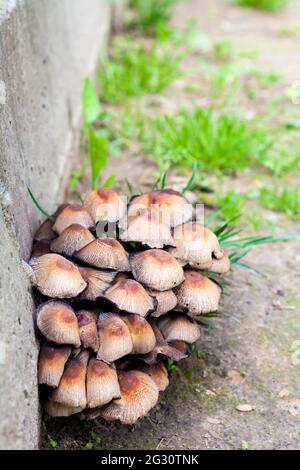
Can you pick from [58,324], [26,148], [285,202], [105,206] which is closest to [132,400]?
[58,324]

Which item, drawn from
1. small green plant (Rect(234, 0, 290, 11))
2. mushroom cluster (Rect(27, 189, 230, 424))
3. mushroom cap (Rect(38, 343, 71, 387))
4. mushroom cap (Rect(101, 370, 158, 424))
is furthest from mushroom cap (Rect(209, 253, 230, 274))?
small green plant (Rect(234, 0, 290, 11))

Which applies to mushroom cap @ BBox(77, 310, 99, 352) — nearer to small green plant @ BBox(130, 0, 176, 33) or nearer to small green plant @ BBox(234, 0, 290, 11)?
small green plant @ BBox(130, 0, 176, 33)

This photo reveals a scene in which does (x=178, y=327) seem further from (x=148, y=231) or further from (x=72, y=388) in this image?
(x=72, y=388)

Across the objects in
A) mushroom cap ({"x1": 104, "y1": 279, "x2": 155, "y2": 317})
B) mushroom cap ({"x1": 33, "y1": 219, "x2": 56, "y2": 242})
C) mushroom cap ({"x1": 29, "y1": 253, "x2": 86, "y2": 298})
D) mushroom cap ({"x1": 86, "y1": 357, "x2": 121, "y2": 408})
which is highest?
mushroom cap ({"x1": 29, "y1": 253, "x2": 86, "y2": 298})

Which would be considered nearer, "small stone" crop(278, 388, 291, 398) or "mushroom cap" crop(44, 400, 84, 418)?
"mushroom cap" crop(44, 400, 84, 418)

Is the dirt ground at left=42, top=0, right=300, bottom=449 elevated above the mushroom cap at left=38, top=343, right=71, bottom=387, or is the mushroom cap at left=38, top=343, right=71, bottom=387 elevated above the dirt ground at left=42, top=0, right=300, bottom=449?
the mushroom cap at left=38, top=343, right=71, bottom=387

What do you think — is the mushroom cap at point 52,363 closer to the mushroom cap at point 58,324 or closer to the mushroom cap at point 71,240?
the mushroom cap at point 58,324

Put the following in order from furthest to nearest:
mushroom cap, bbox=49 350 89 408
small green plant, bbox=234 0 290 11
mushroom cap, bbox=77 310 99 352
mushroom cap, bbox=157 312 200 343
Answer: small green plant, bbox=234 0 290 11 → mushroom cap, bbox=157 312 200 343 → mushroom cap, bbox=77 310 99 352 → mushroom cap, bbox=49 350 89 408
